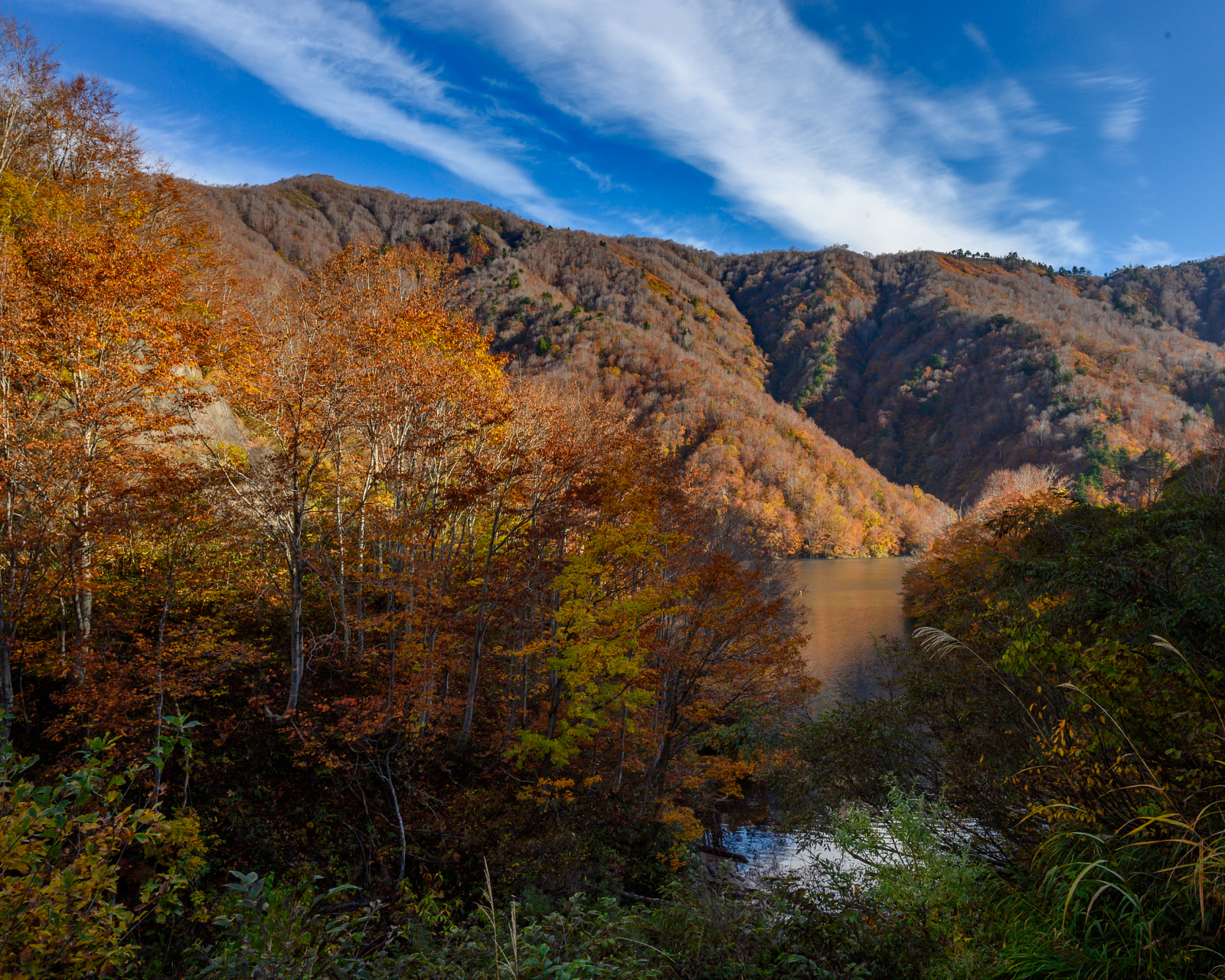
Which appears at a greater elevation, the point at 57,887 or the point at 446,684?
the point at 57,887

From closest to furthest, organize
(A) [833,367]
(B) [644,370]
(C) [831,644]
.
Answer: (C) [831,644] → (B) [644,370] → (A) [833,367]

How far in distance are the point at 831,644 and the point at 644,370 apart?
63.0m

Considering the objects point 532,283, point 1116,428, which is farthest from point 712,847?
point 532,283

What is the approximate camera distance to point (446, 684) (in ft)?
48.9

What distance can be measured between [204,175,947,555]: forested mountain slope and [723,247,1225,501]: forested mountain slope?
24.9 m

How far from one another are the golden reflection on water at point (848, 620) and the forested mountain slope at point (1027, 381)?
1083 inches

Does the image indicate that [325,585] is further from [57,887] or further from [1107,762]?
[1107,762]

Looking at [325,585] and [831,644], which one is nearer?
[325,585]

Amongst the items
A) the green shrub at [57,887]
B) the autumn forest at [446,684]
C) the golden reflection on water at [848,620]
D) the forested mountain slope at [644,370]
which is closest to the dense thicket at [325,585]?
the autumn forest at [446,684]

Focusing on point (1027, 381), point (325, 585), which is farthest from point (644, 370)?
point (1027, 381)

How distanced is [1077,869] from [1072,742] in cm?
214

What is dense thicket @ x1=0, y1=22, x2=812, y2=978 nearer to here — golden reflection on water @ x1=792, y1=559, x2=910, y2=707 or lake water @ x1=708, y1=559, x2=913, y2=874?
lake water @ x1=708, y1=559, x2=913, y2=874

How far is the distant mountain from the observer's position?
8038 cm

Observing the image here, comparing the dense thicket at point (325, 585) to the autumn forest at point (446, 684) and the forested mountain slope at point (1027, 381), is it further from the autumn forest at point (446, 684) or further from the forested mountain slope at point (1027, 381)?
the forested mountain slope at point (1027, 381)
